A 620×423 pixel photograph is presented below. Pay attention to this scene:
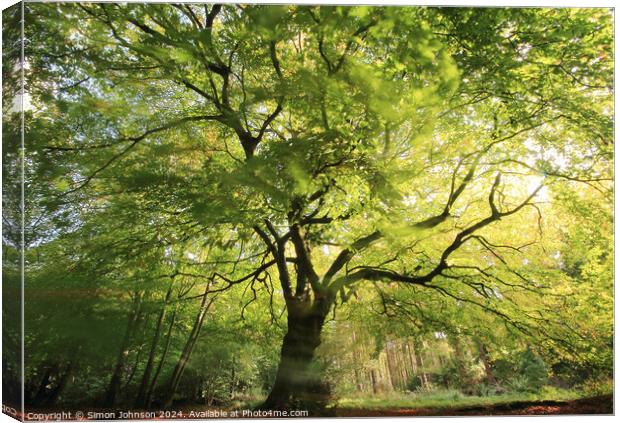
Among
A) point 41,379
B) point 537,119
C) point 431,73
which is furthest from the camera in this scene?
point 537,119

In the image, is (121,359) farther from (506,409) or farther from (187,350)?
(506,409)

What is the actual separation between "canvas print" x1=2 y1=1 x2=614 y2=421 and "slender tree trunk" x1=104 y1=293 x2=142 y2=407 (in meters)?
0.02

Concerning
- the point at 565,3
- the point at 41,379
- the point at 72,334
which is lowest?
the point at 41,379

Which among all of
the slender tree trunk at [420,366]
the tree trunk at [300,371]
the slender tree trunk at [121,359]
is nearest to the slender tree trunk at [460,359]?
the slender tree trunk at [420,366]

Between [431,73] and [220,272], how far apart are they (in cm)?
307

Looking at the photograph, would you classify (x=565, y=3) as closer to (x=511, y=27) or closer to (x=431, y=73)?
(x=511, y=27)

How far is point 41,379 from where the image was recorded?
391cm

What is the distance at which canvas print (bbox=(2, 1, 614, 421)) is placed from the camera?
407 centimetres

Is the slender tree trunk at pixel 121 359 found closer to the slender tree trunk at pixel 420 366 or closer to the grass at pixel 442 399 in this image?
the grass at pixel 442 399

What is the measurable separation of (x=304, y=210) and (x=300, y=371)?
1.72 metres

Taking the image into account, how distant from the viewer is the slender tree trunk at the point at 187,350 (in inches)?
160

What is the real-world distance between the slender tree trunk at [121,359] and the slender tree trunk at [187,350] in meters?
0.51

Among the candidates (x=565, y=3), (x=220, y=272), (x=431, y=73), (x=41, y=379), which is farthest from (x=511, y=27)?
(x=41, y=379)

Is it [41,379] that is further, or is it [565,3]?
[565,3]
